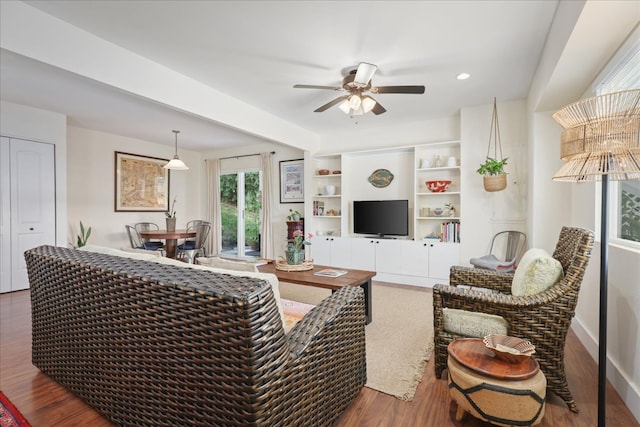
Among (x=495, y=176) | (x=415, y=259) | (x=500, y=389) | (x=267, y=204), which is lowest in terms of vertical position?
(x=500, y=389)

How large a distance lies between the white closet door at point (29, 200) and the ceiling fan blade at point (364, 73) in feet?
14.7

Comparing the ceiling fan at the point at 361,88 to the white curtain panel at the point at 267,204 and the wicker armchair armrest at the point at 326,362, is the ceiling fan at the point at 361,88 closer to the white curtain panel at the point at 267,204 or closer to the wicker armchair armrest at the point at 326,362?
the wicker armchair armrest at the point at 326,362

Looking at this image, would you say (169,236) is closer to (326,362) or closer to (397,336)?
(397,336)

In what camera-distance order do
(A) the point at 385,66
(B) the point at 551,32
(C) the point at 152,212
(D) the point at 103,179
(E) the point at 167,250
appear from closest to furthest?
(B) the point at 551,32 → (A) the point at 385,66 → (E) the point at 167,250 → (D) the point at 103,179 → (C) the point at 152,212

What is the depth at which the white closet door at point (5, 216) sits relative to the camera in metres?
3.95

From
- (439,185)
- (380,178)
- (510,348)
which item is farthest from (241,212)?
(510,348)

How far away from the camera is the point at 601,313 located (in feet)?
4.75

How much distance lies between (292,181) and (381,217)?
2.07 meters

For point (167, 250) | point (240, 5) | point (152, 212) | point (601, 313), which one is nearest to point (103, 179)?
point (152, 212)

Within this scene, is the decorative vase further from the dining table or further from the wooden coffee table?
the dining table

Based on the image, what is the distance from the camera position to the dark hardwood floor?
1.59m

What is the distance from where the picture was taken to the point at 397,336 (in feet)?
8.68

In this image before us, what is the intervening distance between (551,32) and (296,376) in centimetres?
298

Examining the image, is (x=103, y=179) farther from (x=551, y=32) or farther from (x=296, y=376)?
(x=551, y=32)
